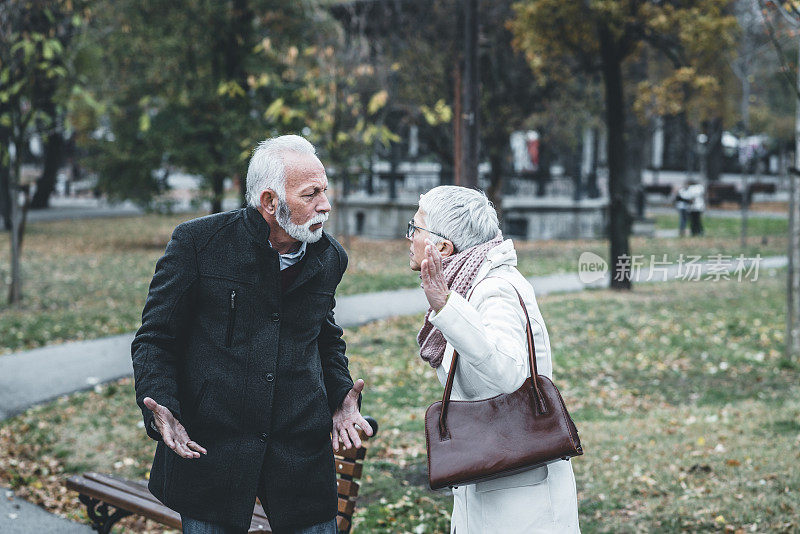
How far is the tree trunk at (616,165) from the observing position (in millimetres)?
15109

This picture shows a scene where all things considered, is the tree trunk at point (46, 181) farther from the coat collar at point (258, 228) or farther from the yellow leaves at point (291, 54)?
the coat collar at point (258, 228)

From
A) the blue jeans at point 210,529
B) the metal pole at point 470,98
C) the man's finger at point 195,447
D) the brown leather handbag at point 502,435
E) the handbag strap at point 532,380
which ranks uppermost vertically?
the metal pole at point 470,98

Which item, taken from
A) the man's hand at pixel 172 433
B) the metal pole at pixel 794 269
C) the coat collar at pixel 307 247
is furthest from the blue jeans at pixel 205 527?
the metal pole at pixel 794 269

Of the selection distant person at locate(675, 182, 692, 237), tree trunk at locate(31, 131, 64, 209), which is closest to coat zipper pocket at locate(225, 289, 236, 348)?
distant person at locate(675, 182, 692, 237)

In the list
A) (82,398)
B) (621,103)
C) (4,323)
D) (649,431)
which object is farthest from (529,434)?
(621,103)

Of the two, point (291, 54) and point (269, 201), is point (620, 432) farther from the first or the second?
point (291, 54)

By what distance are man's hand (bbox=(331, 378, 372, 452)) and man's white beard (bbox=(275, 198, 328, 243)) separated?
0.55m

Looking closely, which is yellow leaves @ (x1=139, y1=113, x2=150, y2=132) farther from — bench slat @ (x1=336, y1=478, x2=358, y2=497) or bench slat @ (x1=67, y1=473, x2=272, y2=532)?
bench slat @ (x1=336, y1=478, x2=358, y2=497)

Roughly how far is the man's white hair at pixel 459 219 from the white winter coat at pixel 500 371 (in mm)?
77

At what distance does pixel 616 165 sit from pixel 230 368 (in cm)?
1325

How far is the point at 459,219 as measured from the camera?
302 cm

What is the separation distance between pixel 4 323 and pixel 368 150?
1314 cm

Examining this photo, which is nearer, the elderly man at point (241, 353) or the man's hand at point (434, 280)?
the man's hand at point (434, 280)

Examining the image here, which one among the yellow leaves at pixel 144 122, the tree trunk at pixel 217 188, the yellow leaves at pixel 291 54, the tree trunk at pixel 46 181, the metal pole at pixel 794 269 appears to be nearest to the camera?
the metal pole at pixel 794 269
